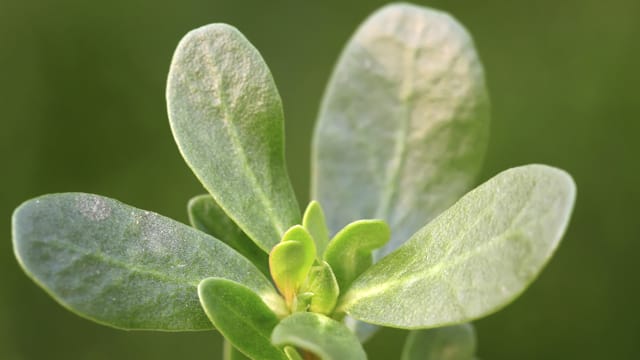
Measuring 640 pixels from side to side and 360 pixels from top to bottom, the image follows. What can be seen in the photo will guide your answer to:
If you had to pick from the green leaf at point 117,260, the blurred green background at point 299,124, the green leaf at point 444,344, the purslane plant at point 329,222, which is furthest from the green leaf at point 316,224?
the blurred green background at point 299,124

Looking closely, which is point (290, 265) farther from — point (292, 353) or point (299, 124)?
point (299, 124)

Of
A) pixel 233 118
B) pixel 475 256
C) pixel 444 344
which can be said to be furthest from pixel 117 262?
pixel 444 344

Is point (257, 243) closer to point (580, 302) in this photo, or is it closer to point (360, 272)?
point (360, 272)

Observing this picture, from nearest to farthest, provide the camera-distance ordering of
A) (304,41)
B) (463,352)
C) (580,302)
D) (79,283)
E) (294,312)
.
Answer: (79,283), (294,312), (463,352), (580,302), (304,41)

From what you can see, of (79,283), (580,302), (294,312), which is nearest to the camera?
(79,283)

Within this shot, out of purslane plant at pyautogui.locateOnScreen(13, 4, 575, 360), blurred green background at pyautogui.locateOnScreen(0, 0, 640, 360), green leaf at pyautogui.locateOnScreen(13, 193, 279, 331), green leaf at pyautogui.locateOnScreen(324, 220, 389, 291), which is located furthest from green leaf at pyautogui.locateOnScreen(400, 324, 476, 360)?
blurred green background at pyautogui.locateOnScreen(0, 0, 640, 360)

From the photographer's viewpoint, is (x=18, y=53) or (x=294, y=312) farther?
(x=18, y=53)

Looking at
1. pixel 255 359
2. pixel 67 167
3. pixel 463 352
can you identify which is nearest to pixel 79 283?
pixel 255 359
